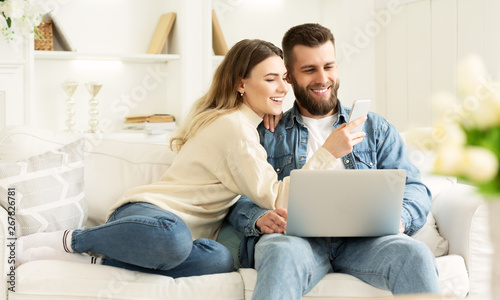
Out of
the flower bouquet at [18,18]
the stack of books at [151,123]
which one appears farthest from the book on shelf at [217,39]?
the flower bouquet at [18,18]

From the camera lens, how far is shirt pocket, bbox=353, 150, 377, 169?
7.38 ft

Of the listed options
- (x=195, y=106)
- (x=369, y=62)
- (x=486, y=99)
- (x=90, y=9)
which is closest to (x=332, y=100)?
(x=195, y=106)

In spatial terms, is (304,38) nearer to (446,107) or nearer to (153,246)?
(153,246)

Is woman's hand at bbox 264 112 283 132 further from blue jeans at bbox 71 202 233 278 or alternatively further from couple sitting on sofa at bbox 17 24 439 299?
blue jeans at bbox 71 202 233 278

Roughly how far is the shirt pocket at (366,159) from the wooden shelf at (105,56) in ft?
6.31

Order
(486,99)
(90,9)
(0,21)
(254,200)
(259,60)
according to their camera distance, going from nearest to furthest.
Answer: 1. (486,99)
2. (254,200)
3. (259,60)
4. (0,21)
5. (90,9)

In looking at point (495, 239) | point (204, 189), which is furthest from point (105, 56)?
point (495, 239)

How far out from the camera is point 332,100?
92.9 inches

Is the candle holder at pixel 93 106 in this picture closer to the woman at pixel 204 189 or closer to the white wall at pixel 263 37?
the white wall at pixel 263 37

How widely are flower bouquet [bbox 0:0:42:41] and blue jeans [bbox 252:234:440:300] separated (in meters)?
2.12

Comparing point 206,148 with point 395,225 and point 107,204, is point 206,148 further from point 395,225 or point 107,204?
point 395,225

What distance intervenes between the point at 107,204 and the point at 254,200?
63 centimetres

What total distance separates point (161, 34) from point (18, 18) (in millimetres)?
893

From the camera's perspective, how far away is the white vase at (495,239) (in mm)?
844
